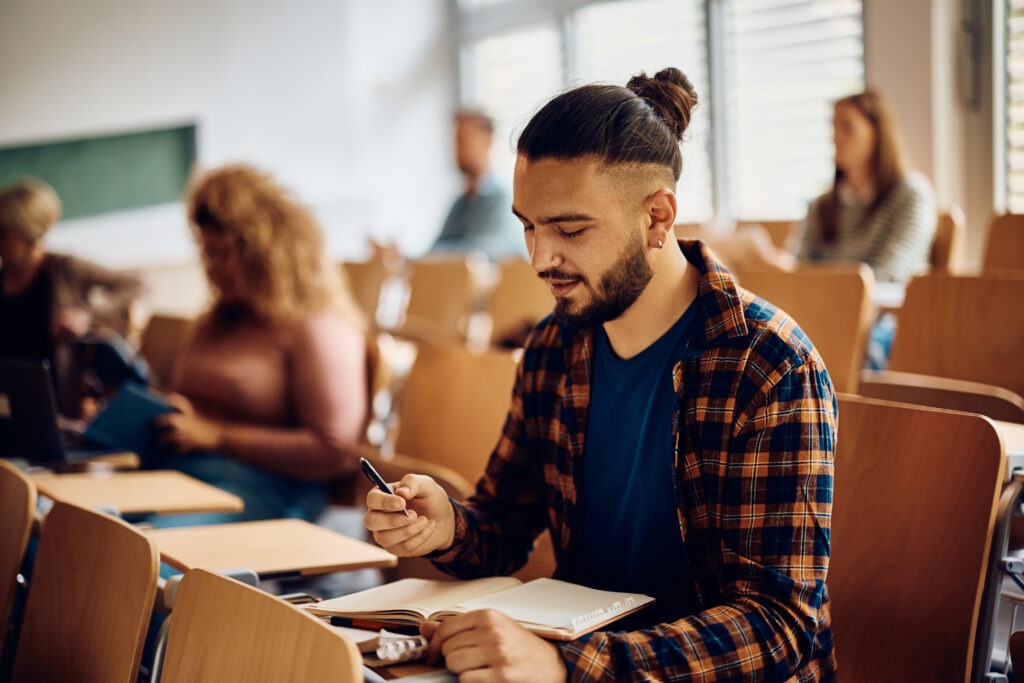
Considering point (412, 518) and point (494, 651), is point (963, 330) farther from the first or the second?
point (494, 651)

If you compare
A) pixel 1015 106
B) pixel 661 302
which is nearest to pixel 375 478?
pixel 661 302

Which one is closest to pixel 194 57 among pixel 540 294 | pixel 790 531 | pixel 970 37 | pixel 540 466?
pixel 540 294

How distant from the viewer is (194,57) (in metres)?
6.92

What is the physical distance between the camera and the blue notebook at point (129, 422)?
2.71 metres

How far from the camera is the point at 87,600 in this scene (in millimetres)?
1501

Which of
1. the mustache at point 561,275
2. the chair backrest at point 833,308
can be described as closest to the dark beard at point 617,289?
the mustache at point 561,275

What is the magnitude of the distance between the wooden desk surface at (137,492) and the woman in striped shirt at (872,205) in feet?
8.79

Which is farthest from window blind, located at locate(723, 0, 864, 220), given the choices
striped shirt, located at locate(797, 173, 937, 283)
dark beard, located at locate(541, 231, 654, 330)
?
dark beard, located at locate(541, 231, 654, 330)

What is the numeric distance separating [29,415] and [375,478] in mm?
1483

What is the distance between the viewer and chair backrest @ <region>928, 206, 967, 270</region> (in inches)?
165

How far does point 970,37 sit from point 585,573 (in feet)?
13.2

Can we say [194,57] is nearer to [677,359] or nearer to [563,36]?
[563,36]

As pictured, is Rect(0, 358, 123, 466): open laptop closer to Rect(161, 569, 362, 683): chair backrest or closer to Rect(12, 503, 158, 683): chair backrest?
Rect(12, 503, 158, 683): chair backrest

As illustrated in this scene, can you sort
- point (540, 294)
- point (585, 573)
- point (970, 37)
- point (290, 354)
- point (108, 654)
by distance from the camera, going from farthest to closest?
point (970, 37) → point (540, 294) → point (290, 354) → point (585, 573) → point (108, 654)
